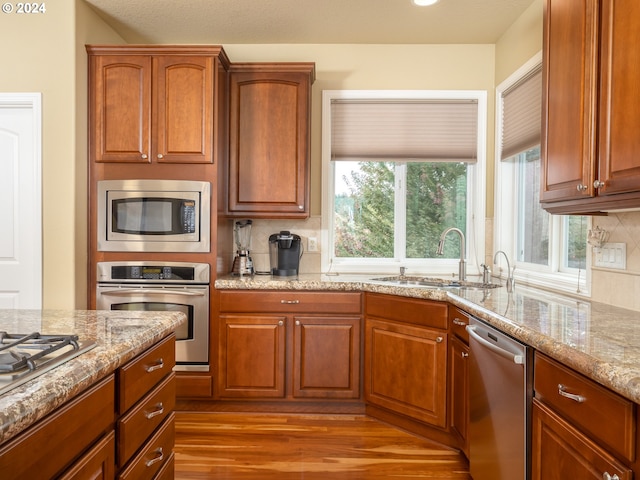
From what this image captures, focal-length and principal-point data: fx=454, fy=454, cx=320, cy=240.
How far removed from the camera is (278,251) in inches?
134

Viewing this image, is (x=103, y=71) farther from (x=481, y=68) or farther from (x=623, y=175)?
(x=623, y=175)

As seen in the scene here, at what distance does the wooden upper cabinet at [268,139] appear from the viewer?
322cm

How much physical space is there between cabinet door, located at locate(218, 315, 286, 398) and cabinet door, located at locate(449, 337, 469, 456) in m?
1.09

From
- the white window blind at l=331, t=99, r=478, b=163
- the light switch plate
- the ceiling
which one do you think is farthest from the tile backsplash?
the ceiling

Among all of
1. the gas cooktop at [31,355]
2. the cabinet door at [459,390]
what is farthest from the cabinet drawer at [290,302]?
the gas cooktop at [31,355]

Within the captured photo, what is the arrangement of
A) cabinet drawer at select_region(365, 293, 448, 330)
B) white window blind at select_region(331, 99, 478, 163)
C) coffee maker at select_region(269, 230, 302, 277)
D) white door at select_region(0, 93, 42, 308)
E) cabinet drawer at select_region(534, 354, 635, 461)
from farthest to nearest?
white window blind at select_region(331, 99, 478, 163)
coffee maker at select_region(269, 230, 302, 277)
white door at select_region(0, 93, 42, 308)
cabinet drawer at select_region(365, 293, 448, 330)
cabinet drawer at select_region(534, 354, 635, 461)

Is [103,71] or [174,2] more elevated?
[174,2]

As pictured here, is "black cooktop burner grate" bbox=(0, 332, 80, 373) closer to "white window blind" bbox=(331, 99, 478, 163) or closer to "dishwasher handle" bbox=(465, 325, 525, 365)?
"dishwasher handle" bbox=(465, 325, 525, 365)

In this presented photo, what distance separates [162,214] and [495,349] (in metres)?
2.21

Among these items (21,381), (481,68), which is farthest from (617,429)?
(481,68)

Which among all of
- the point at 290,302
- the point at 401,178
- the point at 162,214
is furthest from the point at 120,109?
the point at 401,178

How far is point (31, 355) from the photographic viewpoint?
102 centimetres

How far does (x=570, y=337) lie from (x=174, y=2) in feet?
9.64

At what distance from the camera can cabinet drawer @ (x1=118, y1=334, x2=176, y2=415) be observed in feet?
3.96
